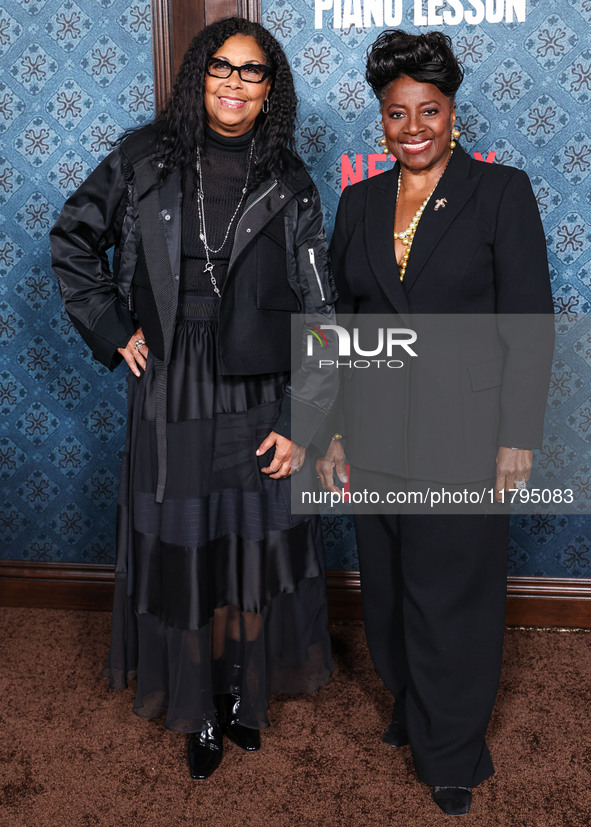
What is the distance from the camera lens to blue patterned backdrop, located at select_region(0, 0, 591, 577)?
229 cm

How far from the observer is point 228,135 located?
1692 millimetres

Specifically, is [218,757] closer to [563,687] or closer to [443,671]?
[443,671]

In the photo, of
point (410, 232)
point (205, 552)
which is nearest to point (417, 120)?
point (410, 232)

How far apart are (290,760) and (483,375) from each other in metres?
1.09

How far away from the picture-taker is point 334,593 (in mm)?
2635

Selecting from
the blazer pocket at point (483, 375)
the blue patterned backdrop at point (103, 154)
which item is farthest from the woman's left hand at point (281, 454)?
the blue patterned backdrop at point (103, 154)

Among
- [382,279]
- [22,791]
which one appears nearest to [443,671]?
[382,279]

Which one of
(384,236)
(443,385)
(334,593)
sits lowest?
(334,593)

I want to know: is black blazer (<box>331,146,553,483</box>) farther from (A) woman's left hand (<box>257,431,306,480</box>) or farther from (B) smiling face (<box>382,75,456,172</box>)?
(A) woman's left hand (<box>257,431,306,480</box>)

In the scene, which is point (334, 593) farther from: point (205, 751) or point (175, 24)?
point (175, 24)

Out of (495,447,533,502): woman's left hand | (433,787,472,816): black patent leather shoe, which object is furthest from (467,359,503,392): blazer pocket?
(433,787,472,816): black patent leather shoe

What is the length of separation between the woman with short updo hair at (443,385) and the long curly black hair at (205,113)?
201 mm

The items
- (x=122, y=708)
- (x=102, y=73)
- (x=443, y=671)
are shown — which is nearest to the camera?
(x=443, y=671)

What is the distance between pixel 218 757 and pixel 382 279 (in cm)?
123
